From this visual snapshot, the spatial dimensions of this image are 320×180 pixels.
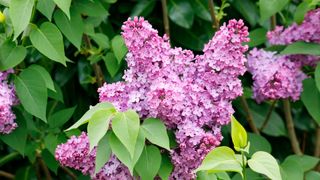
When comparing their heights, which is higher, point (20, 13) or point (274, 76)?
point (274, 76)

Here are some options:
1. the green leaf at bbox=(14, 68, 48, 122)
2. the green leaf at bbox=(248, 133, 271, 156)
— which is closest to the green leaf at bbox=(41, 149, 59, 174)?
the green leaf at bbox=(14, 68, 48, 122)

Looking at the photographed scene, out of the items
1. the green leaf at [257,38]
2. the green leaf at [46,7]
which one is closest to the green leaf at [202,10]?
the green leaf at [257,38]

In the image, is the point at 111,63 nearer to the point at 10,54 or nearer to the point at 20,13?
the point at 10,54

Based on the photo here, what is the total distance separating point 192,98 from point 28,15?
20.3 inches

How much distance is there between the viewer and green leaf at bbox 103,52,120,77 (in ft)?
8.07

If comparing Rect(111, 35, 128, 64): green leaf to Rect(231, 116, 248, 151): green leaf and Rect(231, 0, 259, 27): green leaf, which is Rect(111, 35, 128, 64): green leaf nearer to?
Rect(231, 116, 248, 151): green leaf

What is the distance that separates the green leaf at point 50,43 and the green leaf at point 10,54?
0.20ft

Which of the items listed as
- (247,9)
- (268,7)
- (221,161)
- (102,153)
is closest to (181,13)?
(247,9)

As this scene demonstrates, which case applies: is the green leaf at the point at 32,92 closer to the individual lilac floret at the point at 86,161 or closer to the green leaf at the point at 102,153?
the individual lilac floret at the point at 86,161

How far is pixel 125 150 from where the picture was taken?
1.70 metres

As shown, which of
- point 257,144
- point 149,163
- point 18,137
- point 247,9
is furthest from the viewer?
point 247,9

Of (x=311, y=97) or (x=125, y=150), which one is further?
(x=311, y=97)

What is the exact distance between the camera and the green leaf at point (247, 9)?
125 inches

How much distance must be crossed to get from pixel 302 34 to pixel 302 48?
0.30 ft
